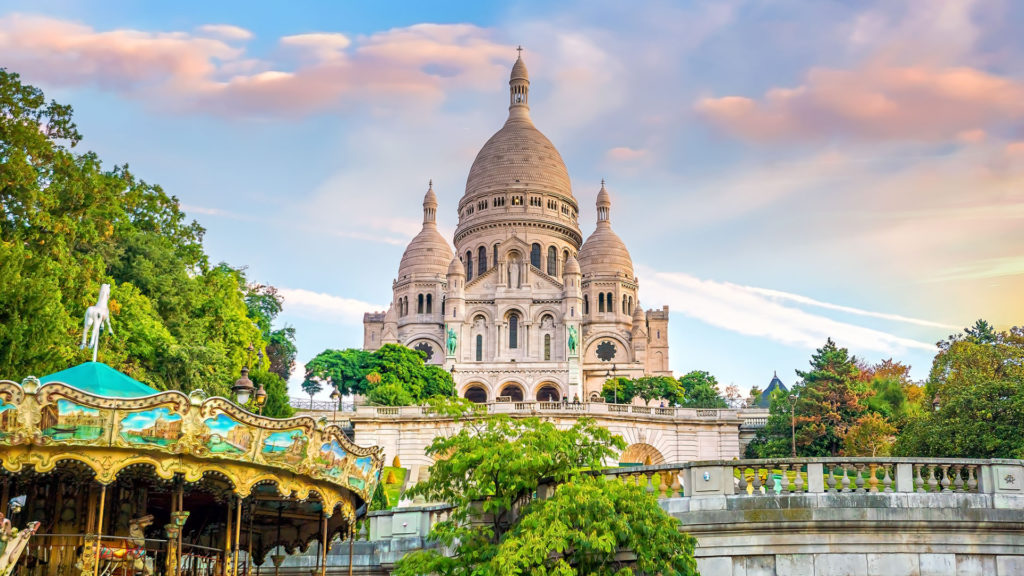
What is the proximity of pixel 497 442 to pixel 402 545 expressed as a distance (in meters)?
5.18

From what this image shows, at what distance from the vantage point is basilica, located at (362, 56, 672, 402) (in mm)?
90750

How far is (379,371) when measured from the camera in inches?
2842

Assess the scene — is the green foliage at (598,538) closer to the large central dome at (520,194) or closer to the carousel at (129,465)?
the carousel at (129,465)

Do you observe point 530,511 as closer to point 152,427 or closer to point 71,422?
point 152,427

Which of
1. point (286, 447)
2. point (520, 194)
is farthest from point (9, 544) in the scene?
point (520, 194)

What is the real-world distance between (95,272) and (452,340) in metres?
58.5

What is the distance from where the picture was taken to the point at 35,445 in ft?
53.1

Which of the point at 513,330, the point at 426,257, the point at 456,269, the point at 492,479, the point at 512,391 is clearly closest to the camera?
the point at 492,479

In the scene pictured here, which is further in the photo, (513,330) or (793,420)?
(513,330)

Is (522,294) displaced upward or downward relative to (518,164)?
downward

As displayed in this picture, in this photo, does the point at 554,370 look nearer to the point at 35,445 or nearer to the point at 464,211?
the point at 464,211

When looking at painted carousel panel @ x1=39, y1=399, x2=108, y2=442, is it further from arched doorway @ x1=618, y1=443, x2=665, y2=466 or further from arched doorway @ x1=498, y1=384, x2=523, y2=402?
arched doorway @ x1=498, y1=384, x2=523, y2=402

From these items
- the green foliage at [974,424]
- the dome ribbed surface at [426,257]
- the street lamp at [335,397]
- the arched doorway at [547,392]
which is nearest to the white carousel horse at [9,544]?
the street lamp at [335,397]

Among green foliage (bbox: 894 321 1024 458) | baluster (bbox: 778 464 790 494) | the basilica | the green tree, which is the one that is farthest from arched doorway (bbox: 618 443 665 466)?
baluster (bbox: 778 464 790 494)
